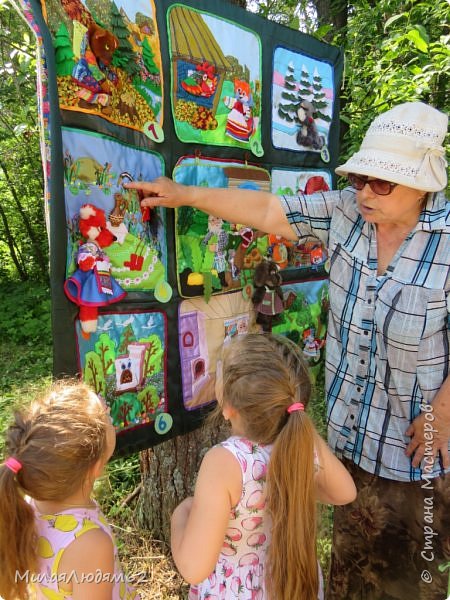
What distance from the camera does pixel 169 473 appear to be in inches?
93.4

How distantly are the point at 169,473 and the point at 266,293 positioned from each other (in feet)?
3.18

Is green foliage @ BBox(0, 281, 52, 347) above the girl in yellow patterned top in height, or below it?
below

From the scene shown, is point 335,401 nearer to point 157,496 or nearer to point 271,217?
point 271,217

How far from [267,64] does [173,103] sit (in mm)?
555

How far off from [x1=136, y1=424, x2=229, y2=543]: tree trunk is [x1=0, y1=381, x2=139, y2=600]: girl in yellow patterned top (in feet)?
3.59

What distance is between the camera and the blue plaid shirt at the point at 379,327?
1480mm

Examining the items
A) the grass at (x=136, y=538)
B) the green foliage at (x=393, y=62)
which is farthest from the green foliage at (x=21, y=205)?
the grass at (x=136, y=538)

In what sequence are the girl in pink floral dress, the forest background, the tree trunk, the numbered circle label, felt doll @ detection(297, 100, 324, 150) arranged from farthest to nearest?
the forest background, the tree trunk, felt doll @ detection(297, 100, 324, 150), the numbered circle label, the girl in pink floral dress

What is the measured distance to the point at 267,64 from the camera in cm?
202

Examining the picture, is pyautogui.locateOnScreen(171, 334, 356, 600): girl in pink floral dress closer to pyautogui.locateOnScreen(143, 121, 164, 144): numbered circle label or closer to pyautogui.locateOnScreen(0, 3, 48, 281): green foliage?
pyautogui.locateOnScreen(143, 121, 164, 144): numbered circle label

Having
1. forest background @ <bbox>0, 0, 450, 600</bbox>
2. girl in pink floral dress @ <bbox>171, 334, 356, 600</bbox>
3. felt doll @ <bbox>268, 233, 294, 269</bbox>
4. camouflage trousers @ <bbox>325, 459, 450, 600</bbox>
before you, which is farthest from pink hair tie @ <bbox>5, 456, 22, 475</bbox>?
felt doll @ <bbox>268, 233, 294, 269</bbox>

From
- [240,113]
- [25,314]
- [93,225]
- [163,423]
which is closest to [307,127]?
[240,113]

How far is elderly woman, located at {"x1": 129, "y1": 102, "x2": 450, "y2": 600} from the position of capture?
1466mm

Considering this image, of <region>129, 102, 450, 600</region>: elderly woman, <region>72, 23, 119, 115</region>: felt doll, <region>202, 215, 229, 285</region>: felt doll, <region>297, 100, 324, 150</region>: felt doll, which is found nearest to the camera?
<region>72, 23, 119, 115</region>: felt doll
